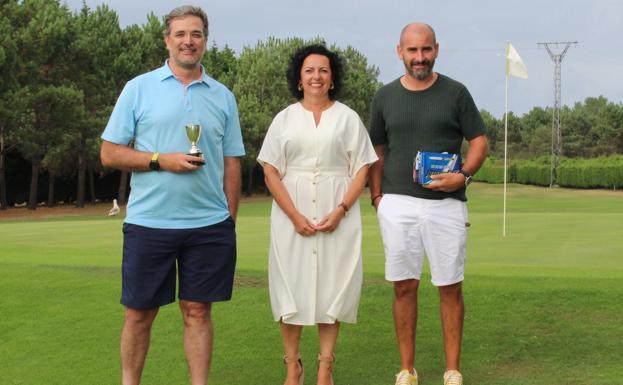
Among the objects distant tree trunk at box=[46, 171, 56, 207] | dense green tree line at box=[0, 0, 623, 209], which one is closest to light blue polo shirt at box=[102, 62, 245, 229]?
dense green tree line at box=[0, 0, 623, 209]

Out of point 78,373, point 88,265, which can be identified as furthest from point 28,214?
point 78,373

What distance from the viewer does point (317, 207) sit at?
5.12 metres

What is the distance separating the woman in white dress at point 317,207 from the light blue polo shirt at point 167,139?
0.66m

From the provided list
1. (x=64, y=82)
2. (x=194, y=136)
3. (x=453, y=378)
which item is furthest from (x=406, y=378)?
(x=64, y=82)

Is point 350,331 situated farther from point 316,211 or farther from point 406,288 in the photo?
point 316,211

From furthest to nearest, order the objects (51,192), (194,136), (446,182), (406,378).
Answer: (51,192)
(406,378)
(446,182)
(194,136)

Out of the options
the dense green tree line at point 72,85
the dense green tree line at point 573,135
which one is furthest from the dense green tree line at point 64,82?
the dense green tree line at point 573,135

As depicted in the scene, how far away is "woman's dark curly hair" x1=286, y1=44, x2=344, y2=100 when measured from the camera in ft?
17.4

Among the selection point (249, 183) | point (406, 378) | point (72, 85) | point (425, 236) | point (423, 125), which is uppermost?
point (72, 85)

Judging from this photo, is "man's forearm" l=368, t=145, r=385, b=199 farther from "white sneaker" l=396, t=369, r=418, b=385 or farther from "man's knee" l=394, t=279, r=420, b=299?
"white sneaker" l=396, t=369, r=418, b=385

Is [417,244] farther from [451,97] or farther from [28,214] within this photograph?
[28,214]

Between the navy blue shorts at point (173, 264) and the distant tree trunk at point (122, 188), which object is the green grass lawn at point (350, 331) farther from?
the distant tree trunk at point (122, 188)

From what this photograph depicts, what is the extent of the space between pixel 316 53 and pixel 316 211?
969mm

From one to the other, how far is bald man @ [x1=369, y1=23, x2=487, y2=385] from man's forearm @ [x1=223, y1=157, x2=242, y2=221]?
968 millimetres
